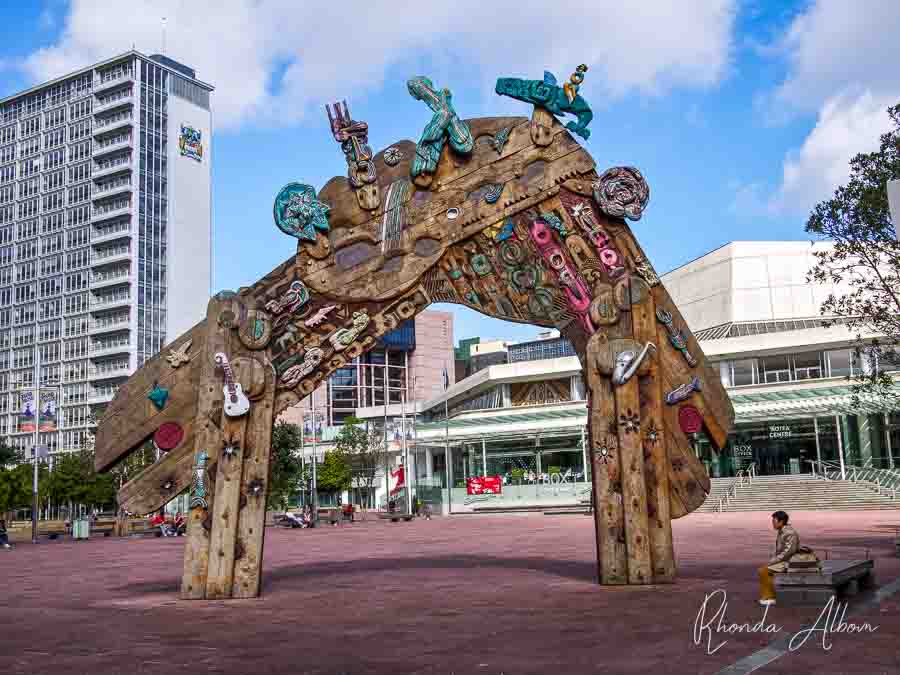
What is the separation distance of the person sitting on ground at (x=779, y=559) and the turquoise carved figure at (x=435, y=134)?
24.0 ft

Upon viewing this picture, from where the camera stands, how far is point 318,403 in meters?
119

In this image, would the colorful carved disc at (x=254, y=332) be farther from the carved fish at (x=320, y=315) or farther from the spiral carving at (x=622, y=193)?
the spiral carving at (x=622, y=193)

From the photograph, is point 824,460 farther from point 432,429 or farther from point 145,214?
point 145,214

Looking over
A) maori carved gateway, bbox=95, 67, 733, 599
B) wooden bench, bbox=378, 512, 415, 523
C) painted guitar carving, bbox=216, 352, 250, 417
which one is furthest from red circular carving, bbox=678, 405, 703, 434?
wooden bench, bbox=378, 512, 415, 523

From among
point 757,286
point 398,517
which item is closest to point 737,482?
point 398,517

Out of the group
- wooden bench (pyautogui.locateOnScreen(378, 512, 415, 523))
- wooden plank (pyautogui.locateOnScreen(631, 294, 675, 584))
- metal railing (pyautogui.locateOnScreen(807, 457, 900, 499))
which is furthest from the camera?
wooden bench (pyautogui.locateOnScreen(378, 512, 415, 523))

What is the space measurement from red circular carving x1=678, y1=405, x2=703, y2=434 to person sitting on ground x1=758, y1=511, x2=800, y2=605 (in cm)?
246

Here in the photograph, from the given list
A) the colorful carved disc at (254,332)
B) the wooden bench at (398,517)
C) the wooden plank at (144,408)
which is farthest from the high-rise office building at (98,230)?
→ the colorful carved disc at (254,332)

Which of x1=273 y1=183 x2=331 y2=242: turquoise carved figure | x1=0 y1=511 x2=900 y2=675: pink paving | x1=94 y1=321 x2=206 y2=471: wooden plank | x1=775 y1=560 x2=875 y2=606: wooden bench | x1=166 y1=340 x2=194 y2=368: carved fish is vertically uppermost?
x1=273 y1=183 x2=331 y2=242: turquoise carved figure

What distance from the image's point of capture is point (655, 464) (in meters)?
13.6

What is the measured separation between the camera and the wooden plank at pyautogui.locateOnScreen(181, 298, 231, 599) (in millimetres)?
13797

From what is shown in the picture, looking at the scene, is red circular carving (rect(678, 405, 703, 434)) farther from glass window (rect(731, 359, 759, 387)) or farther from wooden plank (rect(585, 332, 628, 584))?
glass window (rect(731, 359, 759, 387))

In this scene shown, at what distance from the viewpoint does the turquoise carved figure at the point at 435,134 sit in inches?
572

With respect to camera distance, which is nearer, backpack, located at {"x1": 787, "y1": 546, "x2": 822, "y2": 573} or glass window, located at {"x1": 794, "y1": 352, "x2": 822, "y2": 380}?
backpack, located at {"x1": 787, "y1": 546, "x2": 822, "y2": 573}
